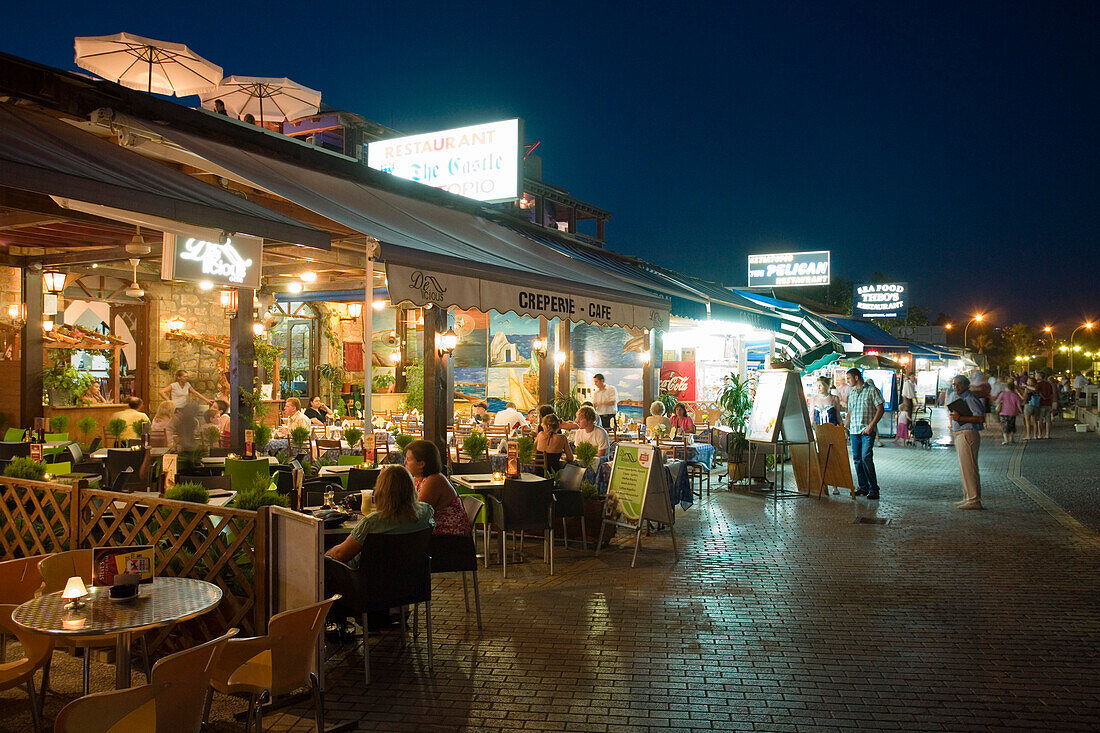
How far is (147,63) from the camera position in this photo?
1105 centimetres

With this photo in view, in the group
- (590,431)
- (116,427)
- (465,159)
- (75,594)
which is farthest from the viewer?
(465,159)

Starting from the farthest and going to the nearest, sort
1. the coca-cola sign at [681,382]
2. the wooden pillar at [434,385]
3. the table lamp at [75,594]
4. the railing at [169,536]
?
the coca-cola sign at [681,382]
the wooden pillar at [434,385]
the railing at [169,536]
the table lamp at [75,594]

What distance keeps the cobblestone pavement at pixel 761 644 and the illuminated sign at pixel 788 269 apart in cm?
2605

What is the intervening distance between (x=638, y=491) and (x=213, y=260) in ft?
15.0

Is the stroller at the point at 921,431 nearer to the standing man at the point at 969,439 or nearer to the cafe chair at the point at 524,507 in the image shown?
the standing man at the point at 969,439

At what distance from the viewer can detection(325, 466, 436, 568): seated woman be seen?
522 cm

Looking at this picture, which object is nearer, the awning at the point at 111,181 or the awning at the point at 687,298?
the awning at the point at 111,181

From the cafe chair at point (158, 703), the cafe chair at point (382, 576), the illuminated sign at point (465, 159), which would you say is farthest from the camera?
the illuminated sign at point (465, 159)

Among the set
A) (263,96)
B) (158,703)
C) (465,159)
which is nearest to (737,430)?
(465,159)

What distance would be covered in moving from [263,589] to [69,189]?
2.75 meters

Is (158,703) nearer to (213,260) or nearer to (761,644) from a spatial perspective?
(761,644)

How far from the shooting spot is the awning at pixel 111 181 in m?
5.03

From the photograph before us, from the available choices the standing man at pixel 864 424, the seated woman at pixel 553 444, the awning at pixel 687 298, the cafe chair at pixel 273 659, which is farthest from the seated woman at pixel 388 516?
the standing man at pixel 864 424

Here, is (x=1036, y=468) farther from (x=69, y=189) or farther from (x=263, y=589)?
(x=69, y=189)
